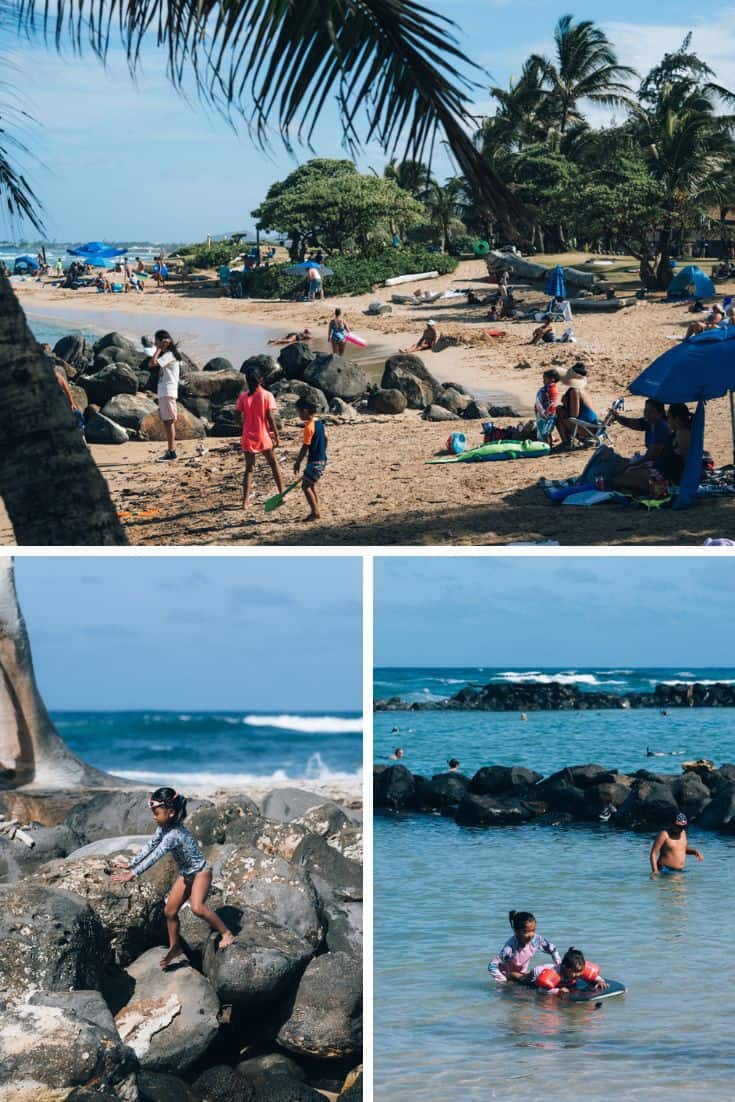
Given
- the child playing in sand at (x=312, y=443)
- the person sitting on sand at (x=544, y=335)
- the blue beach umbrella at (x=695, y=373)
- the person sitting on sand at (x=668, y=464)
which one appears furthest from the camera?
the person sitting on sand at (x=544, y=335)

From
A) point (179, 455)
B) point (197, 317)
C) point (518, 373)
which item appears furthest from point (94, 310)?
point (179, 455)

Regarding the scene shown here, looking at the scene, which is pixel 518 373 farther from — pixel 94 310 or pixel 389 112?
pixel 94 310

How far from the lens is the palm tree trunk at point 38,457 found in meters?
5.74

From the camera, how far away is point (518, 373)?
2197cm

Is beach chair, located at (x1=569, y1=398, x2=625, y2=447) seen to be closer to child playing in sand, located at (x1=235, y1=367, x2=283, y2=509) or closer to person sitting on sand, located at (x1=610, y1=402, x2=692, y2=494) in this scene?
person sitting on sand, located at (x1=610, y1=402, x2=692, y2=494)

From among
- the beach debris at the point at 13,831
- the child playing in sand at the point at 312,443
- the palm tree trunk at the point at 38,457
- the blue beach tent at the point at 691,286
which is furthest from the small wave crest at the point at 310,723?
the blue beach tent at the point at 691,286

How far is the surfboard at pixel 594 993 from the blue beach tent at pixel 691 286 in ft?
84.9

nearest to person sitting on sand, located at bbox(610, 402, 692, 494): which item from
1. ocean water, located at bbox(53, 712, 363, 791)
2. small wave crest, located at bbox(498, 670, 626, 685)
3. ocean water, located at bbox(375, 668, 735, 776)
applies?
ocean water, located at bbox(375, 668, 735, 776)

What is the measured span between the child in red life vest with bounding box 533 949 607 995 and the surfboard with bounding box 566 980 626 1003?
0.02 metres

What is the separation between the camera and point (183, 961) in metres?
4.75

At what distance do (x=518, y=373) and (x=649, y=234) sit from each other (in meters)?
11.8

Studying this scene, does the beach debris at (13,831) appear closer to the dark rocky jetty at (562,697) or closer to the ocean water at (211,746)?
the ocean water at (211,746)

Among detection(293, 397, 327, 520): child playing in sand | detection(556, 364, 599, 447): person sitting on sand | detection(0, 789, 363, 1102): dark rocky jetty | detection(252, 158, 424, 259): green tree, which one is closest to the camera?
detection(0, 789, 363, 1102): dark rocky jetty

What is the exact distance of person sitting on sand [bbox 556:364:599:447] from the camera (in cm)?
1385
